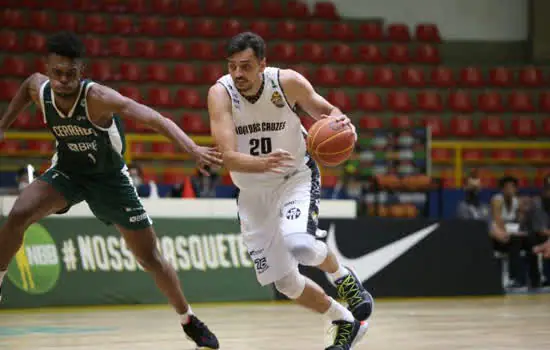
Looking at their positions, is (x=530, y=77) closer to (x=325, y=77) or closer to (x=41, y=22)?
(x=325, y=77)

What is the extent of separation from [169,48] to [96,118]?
14.1 meters

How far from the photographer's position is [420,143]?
48.0 ft

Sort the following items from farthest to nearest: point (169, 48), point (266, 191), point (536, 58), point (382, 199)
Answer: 1. point (536, 58)
2. point (169, 48)
3. point (382, 199)
4. point (266, 191)

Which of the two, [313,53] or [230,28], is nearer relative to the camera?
[230,28]

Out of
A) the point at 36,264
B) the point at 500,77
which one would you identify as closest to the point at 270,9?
the point at 500,77

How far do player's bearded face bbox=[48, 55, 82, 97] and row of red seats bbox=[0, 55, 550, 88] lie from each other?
12885mm

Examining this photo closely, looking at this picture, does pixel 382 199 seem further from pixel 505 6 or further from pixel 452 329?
pixel 505 6

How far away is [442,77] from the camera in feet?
70.2

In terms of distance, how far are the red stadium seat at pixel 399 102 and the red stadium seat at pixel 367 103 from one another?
0.34 meters

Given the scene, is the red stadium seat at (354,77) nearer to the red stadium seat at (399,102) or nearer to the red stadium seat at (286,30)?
the red stadium seat at (399,102)

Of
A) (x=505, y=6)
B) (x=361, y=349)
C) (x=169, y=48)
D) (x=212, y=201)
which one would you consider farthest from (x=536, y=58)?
(x=361, y=349)

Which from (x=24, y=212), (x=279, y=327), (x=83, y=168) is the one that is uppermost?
(x=83, y=168)

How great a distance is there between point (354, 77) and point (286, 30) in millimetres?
1822

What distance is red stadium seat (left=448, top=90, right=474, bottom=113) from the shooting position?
21.1 meters
